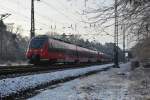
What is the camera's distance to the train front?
40.5 meters

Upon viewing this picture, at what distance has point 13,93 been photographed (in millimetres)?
15945

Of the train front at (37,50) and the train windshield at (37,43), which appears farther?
the train windshield at (37,43)

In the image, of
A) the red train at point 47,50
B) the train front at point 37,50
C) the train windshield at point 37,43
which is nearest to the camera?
the train front at point 37,50

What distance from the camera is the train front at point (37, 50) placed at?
40.5 metres

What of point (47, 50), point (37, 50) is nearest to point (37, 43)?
point (37, 50)

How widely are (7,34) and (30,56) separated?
353ft

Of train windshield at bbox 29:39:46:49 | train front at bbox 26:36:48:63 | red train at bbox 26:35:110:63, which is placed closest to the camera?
train front at bbox 26:36:48:63

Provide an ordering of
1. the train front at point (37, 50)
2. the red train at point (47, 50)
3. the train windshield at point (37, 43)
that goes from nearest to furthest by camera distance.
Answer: the train front at point (37, 50), the red train at point (47, 50), the train windshield at point (37, 43)

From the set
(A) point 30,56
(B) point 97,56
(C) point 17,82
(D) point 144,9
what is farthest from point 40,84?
Answer: (B) point 97,56

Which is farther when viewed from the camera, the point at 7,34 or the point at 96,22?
the point at 7,34

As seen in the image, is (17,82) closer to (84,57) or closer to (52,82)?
(52,82)

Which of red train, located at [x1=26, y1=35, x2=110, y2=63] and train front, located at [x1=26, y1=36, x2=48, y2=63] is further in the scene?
red train, located at [x1=26, y1=35, x2=110, y2=63]

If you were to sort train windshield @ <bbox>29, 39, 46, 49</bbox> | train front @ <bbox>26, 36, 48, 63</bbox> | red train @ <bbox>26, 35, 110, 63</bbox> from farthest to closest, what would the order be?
train windshield @ <bbox>29, 39, 46, 49</bbox>
red train @ <bbox>26, 35, 110, 63</bbox>
train front @ <bbox>26, 36, 48, 63</bbox>

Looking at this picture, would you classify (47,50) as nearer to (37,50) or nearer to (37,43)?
(37,50)
